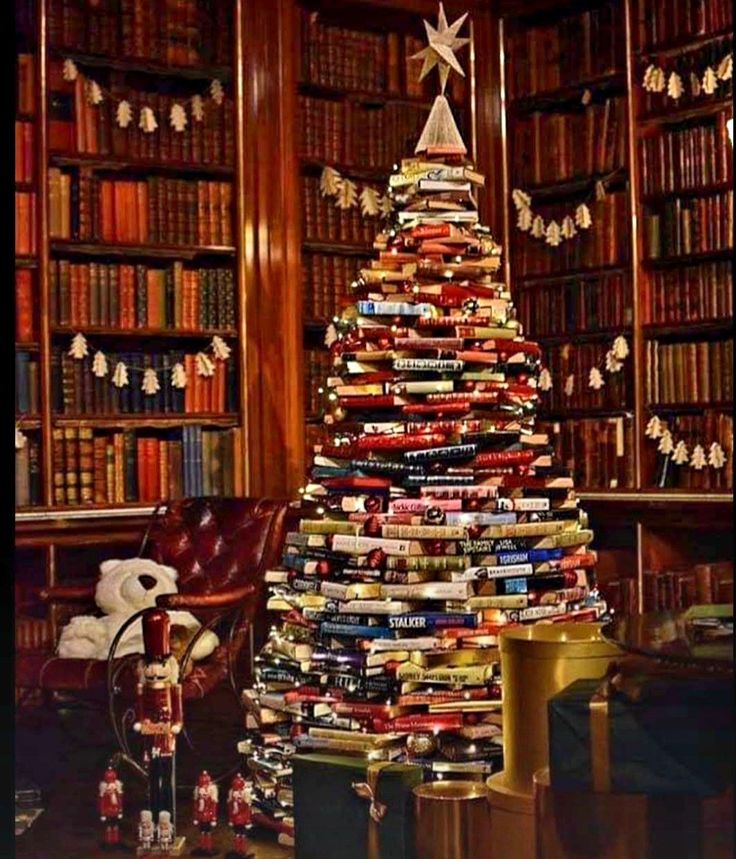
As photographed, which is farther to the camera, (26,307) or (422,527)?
(26,307)

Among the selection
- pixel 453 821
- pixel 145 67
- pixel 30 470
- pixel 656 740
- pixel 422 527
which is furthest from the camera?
pixel 145 67

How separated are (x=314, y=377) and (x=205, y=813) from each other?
2679mm

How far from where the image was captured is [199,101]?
21.1ft

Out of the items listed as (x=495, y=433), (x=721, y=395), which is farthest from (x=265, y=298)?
(x=495, y=433)

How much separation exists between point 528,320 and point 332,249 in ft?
2.94

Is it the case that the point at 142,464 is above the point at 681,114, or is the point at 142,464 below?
below

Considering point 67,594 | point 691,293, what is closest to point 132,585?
point 67,594

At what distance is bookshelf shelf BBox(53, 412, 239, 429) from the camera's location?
6.16 metres

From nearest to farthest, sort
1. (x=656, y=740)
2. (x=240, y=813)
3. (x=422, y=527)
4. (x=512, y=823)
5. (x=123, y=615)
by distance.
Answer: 1. (x=656, y=740)
2. (x=512, y=823)
3. (x=422, y=527)
4. (x=240, y=813)
5. (x=123, y=615)

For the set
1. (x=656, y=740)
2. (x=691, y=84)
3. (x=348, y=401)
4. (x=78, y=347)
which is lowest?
(x=656, y=740)

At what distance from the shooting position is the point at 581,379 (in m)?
6.74

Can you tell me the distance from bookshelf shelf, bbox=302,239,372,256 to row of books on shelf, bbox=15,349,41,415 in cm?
122

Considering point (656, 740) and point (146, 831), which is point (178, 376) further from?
point (656, 740)

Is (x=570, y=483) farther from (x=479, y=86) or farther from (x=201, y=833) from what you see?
(x=479, y=86)
